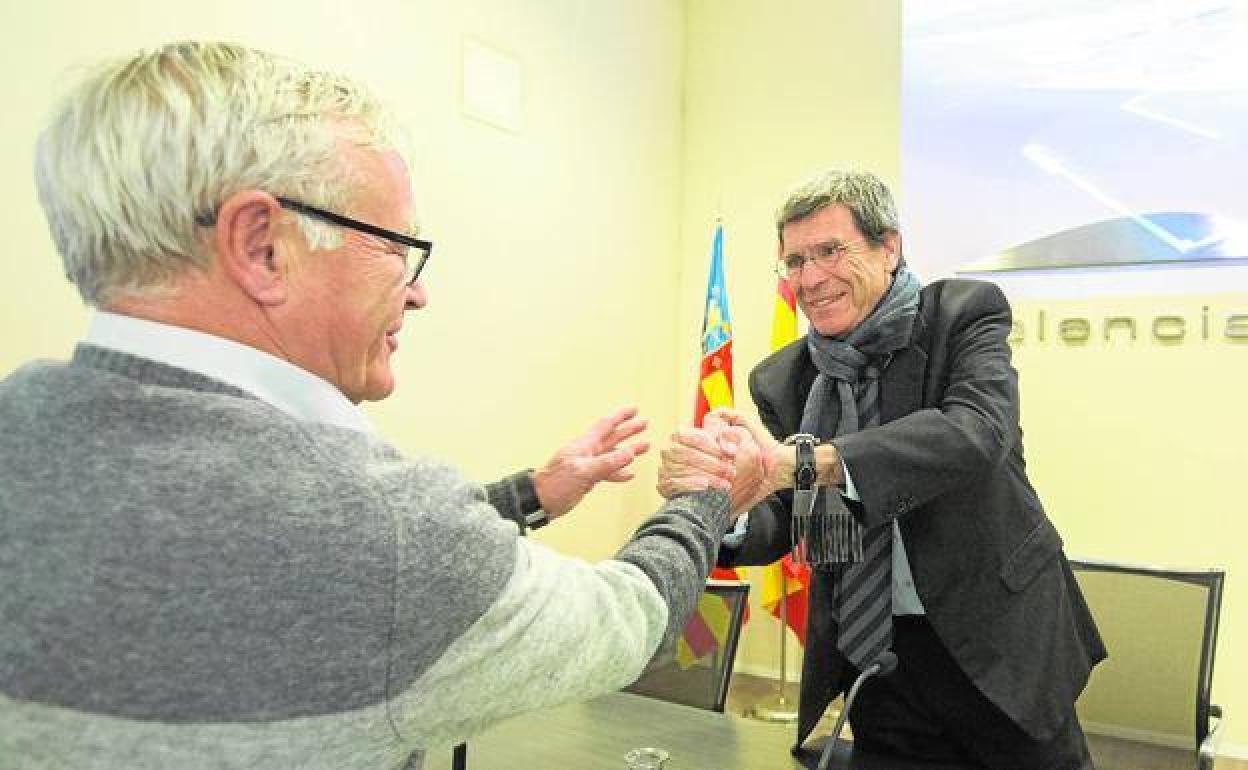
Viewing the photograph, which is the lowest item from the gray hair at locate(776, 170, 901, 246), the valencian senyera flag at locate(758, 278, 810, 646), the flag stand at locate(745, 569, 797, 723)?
the flag stand at locate(745, 569, 797, 723)

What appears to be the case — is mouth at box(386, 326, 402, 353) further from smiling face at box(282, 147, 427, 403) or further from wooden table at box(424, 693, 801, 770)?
wooden table at box(424, 693, 801, 770)

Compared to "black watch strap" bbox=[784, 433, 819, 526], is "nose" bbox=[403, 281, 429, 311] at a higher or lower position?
→ higher

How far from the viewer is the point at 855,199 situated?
5.83 feet

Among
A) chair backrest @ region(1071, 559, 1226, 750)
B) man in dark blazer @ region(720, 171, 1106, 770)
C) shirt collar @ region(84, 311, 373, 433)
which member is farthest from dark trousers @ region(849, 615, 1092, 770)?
shirt collar @ region(84, 311, 373, 433)

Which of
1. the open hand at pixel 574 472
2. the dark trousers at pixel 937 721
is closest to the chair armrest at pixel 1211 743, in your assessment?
the dark trousers at pixel 937 721

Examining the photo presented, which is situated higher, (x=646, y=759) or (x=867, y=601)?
(x=867, y=601)

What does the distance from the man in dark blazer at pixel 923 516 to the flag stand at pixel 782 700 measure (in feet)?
8.44

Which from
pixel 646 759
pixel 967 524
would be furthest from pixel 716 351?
pixel 646 759

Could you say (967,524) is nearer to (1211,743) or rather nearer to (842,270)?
(842,270)

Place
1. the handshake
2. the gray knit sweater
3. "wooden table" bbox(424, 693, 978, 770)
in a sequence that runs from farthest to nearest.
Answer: "wooden table" bbox(424, 693, 978, 770) → the handshake → the gray knit sweater

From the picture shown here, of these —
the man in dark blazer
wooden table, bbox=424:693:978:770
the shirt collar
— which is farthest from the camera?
the man in dark blazer

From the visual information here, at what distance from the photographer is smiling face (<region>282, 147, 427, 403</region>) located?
82 cm

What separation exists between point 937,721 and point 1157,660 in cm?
74

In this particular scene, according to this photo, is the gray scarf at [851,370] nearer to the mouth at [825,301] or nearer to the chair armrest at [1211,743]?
the mouth at [825,301]
